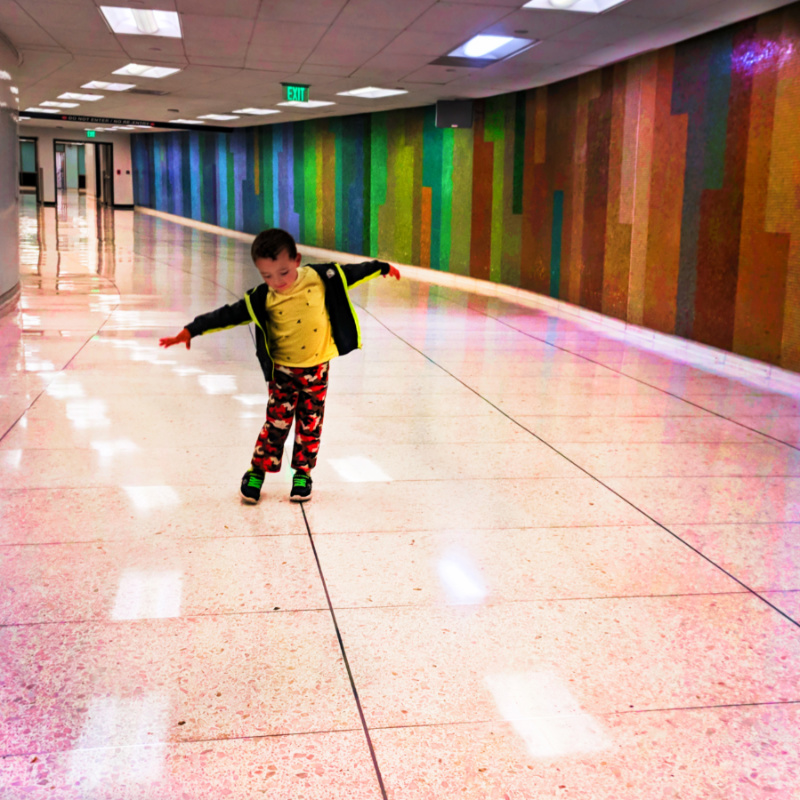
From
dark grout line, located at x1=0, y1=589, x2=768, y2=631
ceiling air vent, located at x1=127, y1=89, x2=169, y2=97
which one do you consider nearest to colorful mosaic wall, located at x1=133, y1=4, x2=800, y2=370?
ceiling air vent, located at x1=127, y1=89, x2=169, y2=97

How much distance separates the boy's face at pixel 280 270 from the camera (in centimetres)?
358

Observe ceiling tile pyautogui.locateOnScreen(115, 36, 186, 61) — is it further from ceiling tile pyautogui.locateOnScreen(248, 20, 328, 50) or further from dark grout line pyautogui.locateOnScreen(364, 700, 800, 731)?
dark grout line pyautogui.locateOnScreen(364, 700, 800, 731)

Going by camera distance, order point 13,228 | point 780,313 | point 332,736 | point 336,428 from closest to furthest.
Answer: point 332,736, point 336,428, point 780,313, point 13,228

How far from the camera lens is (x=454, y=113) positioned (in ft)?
46.7

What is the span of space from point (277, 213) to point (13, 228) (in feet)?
40.0

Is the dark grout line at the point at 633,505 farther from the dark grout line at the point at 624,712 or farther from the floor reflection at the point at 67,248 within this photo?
the floor reflection at the point at 67,248

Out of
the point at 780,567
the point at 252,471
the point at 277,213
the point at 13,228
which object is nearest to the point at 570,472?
the point at 780,567

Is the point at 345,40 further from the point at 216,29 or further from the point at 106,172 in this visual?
the point at 106,172

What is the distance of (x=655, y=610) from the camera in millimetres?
3049

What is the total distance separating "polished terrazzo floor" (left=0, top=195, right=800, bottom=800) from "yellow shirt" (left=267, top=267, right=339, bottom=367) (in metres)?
0.69

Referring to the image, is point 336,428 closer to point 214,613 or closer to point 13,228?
point 214,613

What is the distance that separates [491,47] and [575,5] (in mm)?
2252

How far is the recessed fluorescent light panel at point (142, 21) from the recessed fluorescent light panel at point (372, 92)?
4.25 m

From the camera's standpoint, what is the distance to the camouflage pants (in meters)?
3.95
